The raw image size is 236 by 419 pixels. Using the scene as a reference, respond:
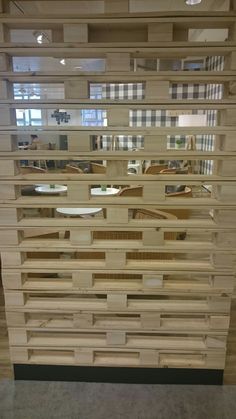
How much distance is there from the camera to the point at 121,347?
77.2 inches

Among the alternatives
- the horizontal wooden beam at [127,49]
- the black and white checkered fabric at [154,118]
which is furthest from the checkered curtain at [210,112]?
the horizontal wooden beam at [127,49]

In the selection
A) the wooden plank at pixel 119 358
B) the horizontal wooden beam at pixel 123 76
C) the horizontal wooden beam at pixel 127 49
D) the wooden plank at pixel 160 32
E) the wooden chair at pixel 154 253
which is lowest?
the wooden plank at pixel 119 358

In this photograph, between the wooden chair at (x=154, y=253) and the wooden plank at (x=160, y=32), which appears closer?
the wooden plank at (x=160, y=32)

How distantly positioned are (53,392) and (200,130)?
168 centimetres

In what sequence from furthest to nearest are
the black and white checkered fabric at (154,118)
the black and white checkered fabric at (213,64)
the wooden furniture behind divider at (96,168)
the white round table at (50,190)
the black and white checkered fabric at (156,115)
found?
the black and white checkered fabric at (154,118)
the black and white checkered fabric at (156,115)
the black and white checkered fabric at (213,64)
the wooden furniture behind divider at (96,168)
the white round table at (50,190)

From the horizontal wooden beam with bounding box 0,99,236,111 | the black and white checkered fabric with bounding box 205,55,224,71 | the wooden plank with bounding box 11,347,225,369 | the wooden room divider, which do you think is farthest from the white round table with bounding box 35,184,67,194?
the black and white checkered fabric with bounding box 205,55,224,71

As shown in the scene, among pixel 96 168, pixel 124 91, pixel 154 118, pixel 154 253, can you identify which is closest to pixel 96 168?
pixel 96 168

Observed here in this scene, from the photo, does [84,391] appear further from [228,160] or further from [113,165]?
[228,160]

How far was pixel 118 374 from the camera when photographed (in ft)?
6.57

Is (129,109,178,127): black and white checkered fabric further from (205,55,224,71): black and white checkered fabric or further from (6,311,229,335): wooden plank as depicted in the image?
(6,311,229,335): wooden plank

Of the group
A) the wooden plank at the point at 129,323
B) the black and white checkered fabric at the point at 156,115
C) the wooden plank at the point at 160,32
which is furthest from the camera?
the black and white checkered fabric at the point at 156,115

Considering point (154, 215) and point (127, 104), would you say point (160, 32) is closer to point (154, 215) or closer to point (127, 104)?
point (127, 104)

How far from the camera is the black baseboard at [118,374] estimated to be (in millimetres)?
1992

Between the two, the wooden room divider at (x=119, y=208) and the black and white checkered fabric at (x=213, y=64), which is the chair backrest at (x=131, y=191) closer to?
the wooden room divider at (x=119, y=208)
